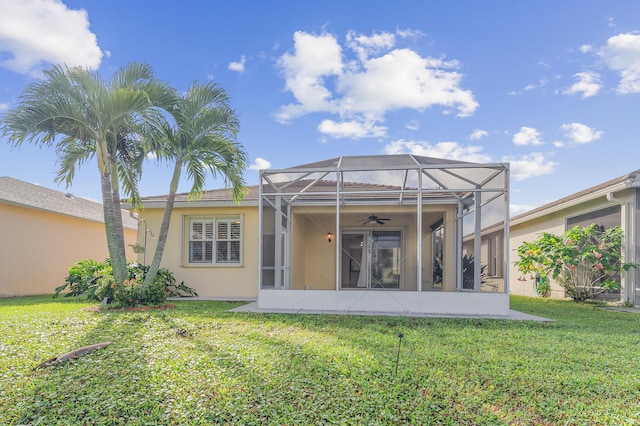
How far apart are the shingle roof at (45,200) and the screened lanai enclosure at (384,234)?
359 inches

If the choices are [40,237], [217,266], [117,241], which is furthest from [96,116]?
[40,237]

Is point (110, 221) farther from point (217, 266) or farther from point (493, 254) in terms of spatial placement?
point (493, 254)

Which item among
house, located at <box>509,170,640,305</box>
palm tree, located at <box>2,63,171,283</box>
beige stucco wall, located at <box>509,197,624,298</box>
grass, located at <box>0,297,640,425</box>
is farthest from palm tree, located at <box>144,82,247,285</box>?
beige stucco wall, located at <box>509,197,624,298</box>

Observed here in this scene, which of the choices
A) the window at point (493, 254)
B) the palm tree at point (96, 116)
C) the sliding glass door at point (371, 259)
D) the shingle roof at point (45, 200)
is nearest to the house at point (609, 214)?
the window at point (493, 254)

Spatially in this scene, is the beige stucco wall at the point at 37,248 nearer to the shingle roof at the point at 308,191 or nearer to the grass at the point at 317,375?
the shingle roof at the point at 308,191

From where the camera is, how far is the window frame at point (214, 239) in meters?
12.1

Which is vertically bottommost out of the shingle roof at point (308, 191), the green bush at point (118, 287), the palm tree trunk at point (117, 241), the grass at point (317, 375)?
the grass at point (317, 375)

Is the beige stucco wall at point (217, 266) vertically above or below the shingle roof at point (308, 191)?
below

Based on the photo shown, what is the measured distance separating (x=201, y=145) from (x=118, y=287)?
384 centimetres

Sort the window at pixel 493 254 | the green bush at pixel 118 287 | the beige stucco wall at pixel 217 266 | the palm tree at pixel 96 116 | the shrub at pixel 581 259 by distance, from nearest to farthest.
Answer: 1. the palm tree at pixel 96 116
2. the green bush at pixel 118 287
3. the shrub at pixel 581 259
4. the beige stucco wall at pixel 217 266
5. the window at pixel 493 254

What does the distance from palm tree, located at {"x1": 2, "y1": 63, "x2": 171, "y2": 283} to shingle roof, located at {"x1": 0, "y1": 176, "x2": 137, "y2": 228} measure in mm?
5189

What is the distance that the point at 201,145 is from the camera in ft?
30.6

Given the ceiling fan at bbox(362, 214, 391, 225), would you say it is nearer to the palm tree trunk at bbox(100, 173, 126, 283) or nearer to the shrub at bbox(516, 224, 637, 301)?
the shrub at bbox(516, 224, 637, 301)

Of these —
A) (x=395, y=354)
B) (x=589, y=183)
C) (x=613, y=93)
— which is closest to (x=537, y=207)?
(x=589, y=183)
